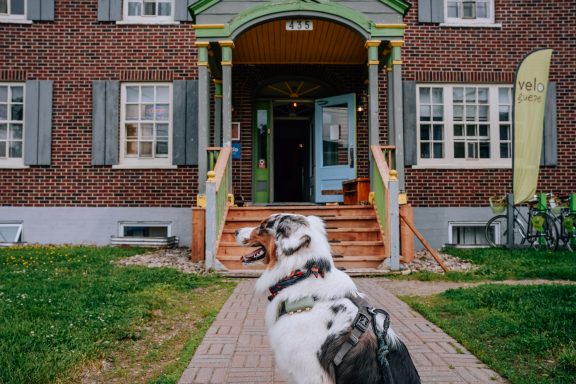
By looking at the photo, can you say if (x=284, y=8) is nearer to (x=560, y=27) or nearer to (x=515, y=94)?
(x=515, y=94)

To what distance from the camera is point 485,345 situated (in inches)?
162

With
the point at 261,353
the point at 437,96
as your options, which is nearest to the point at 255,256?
the point at 261,353

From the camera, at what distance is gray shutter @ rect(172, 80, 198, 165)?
10602 millimetres

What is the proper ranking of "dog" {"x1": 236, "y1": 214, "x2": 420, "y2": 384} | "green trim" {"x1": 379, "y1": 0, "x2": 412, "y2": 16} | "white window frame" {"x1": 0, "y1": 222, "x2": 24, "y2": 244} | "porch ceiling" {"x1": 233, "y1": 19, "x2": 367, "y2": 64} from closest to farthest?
1. "dog" {"x1": 236, "y1": 214, "x2": 420, "y2": 384}
2. "green trim" {"x1": 379, "y1": 0, "x2": 412, "y2": 16}
3. "porch ceiling" {"x1": 233, "y1": 19, "x2": 367, "y2": 64}
4. "white window frame" {"x1": 0, "y1": 222, "x2": 24, "y2": 244}

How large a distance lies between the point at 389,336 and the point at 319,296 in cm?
40

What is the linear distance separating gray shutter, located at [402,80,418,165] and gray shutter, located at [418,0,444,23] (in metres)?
1.45

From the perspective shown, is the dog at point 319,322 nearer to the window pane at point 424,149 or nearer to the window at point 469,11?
the window pane at point 424,149

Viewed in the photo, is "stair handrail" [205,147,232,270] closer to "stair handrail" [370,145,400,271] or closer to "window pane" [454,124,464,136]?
"stair handrail" [370,145,400,271]

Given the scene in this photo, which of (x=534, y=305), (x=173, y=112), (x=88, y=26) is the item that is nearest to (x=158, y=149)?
(x=173, y=112)

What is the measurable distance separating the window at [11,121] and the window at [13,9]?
1.52 m

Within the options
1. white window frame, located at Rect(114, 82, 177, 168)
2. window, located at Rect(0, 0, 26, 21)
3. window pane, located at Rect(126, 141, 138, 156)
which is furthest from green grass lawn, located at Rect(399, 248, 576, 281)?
window, located at Rect(0, 0, 26, 21)

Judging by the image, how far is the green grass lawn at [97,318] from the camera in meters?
3.45

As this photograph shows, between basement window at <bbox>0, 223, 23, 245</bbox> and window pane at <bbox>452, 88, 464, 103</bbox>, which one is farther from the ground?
window pane at <bbox>452, 88, 464, 103</bbox>

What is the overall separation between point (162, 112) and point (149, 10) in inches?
92.4
